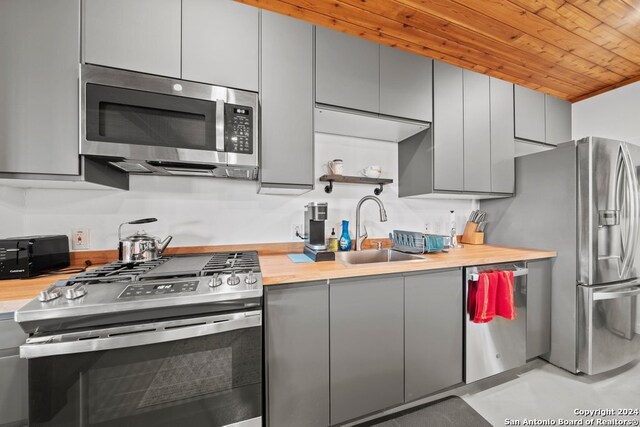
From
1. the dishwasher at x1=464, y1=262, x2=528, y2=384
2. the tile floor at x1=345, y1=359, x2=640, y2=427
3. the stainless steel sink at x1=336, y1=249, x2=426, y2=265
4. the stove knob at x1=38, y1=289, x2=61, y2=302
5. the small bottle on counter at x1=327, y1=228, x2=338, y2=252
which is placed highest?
the small bottle on counter at x1=327, y1=228, x2=338, y2=252

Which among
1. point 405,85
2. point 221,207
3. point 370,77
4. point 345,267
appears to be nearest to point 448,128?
point 405,85

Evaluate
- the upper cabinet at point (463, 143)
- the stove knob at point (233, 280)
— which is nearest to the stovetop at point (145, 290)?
the stove knob at point (233, 280)

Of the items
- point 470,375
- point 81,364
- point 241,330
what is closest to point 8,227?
point 81,364

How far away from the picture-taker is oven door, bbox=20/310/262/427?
811 millimetres

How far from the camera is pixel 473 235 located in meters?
2.29

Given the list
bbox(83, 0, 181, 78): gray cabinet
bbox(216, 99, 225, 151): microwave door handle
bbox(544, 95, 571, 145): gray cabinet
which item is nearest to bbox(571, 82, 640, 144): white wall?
bbox(544, 95, 571, 145): gray cabinet

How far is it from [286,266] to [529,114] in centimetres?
264

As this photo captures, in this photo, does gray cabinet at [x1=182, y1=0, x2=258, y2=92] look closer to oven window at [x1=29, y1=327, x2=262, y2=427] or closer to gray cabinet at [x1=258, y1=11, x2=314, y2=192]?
gray cabinet at [x1=258, y1=11, x2=314, y2=192]

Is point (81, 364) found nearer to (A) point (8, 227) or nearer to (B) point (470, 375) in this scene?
(A) point (8, 227)

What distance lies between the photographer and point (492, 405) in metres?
1.50

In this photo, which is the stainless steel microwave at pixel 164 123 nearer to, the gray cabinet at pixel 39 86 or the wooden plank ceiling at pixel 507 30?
the gray cabinet at pixel 39 86

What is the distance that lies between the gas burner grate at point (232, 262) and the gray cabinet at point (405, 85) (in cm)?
131

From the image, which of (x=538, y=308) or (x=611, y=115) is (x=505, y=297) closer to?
(x=538, y=308)

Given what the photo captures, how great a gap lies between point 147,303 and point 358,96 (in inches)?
62.8
